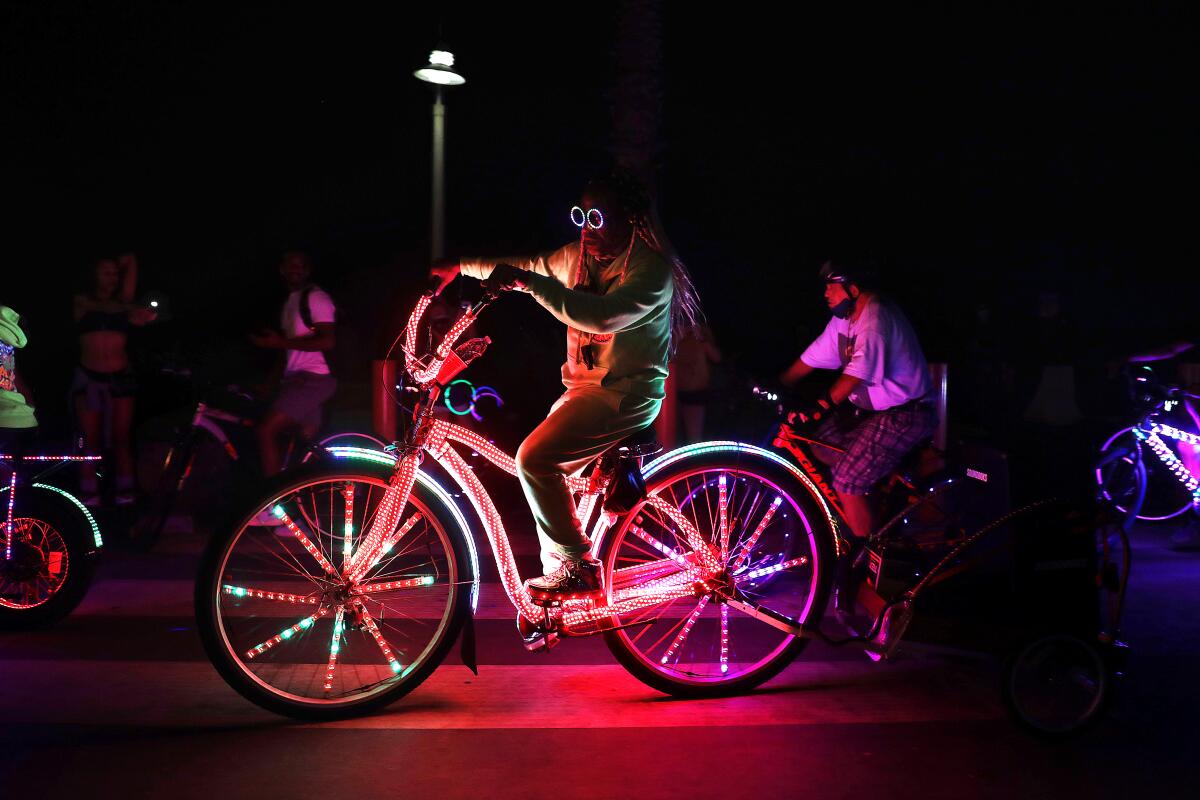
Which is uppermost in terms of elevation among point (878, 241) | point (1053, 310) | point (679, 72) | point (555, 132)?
point (679, 72)

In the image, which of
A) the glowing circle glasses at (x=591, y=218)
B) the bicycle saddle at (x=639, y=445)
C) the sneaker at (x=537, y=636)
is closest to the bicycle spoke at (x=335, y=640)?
the sneaker at (x=537, y=636)

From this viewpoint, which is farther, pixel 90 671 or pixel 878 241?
pixel 878 241

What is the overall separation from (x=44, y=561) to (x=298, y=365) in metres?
2.74

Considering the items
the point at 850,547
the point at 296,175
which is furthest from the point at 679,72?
the point at 850,547

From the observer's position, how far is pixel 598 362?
441 centimetres

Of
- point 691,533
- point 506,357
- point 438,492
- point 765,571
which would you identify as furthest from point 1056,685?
point 506,357

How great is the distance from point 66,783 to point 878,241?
17.1m

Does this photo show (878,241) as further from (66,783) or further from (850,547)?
(66,783)

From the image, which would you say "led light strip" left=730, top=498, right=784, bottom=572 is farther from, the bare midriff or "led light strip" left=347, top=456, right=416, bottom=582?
the bare midriff

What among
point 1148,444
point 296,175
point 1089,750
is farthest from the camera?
point 296,175

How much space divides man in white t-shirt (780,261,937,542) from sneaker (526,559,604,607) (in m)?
1.72

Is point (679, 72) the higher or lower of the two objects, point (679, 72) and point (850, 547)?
the higher

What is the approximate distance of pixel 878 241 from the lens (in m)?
19.1

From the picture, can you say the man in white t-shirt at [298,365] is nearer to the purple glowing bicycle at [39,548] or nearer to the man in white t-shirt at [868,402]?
the purple glowing bicycle at [39,548]
